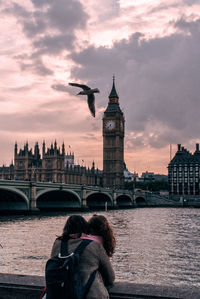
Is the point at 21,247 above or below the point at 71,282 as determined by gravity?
below

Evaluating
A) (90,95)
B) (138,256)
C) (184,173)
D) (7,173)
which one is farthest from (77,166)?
(90,95)

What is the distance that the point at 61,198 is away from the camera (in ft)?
202

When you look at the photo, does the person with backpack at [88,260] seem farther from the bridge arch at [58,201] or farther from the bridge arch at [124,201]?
the bridge arch at [124,201]

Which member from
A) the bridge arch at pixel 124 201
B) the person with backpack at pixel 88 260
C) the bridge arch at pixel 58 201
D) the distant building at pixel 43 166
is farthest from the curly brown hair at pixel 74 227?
the distant building at pixel 43 166

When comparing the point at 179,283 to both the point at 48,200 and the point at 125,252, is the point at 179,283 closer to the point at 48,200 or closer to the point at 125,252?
the point at 125,252

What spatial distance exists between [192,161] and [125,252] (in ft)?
344

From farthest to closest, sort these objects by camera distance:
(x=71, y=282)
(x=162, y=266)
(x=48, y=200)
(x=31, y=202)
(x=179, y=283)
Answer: (x=48, y=200) → (x=31, y=202) → (x=162, y=266) → (x=179, y=283) → (x=71, y=282)

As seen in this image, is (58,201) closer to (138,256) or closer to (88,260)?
(138,256)

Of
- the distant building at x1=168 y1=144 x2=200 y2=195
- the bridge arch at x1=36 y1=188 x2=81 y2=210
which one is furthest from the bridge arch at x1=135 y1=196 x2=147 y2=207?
the bridge arch at x1=36 y1=188 x2=81 y2=210

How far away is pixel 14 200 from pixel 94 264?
46.2 meters

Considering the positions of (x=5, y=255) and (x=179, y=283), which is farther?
(x=5, y=255)

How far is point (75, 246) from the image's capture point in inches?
151

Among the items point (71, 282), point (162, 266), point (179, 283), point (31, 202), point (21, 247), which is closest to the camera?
point (71, 282)

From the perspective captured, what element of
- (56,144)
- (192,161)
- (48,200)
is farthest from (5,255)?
(192,161)
